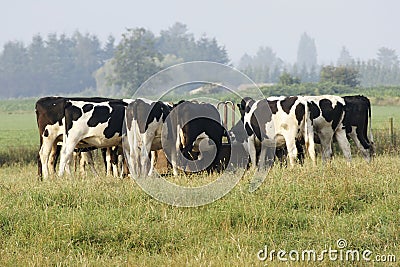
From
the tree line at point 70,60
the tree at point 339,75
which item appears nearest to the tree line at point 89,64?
the tree line at point 70,60

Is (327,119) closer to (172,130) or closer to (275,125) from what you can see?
(275,125)

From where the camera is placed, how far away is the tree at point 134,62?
71688mm

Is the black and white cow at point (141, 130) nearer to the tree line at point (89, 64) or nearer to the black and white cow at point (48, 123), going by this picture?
the black and white cow at point (48, 123)

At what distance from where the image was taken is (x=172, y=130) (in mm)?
14234

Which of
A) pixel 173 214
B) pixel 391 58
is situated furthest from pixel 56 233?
pixel 391 58

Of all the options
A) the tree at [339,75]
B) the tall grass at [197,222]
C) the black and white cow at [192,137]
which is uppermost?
the tree at [339,75]

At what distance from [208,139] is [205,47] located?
301ft

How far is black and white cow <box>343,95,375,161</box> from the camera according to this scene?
16.1 meters

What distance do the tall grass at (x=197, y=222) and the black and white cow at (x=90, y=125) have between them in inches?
135

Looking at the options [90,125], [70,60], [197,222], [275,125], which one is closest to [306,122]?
[275,125]

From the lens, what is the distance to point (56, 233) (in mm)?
8031

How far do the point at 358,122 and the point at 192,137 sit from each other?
4.62 m

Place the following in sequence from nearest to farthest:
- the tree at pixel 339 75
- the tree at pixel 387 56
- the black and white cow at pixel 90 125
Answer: the black and white cow at pixel 90 125
the tree at pixel 339 75
the tree at pixel 387 56

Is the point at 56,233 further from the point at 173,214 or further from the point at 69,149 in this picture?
the point at 69,149
